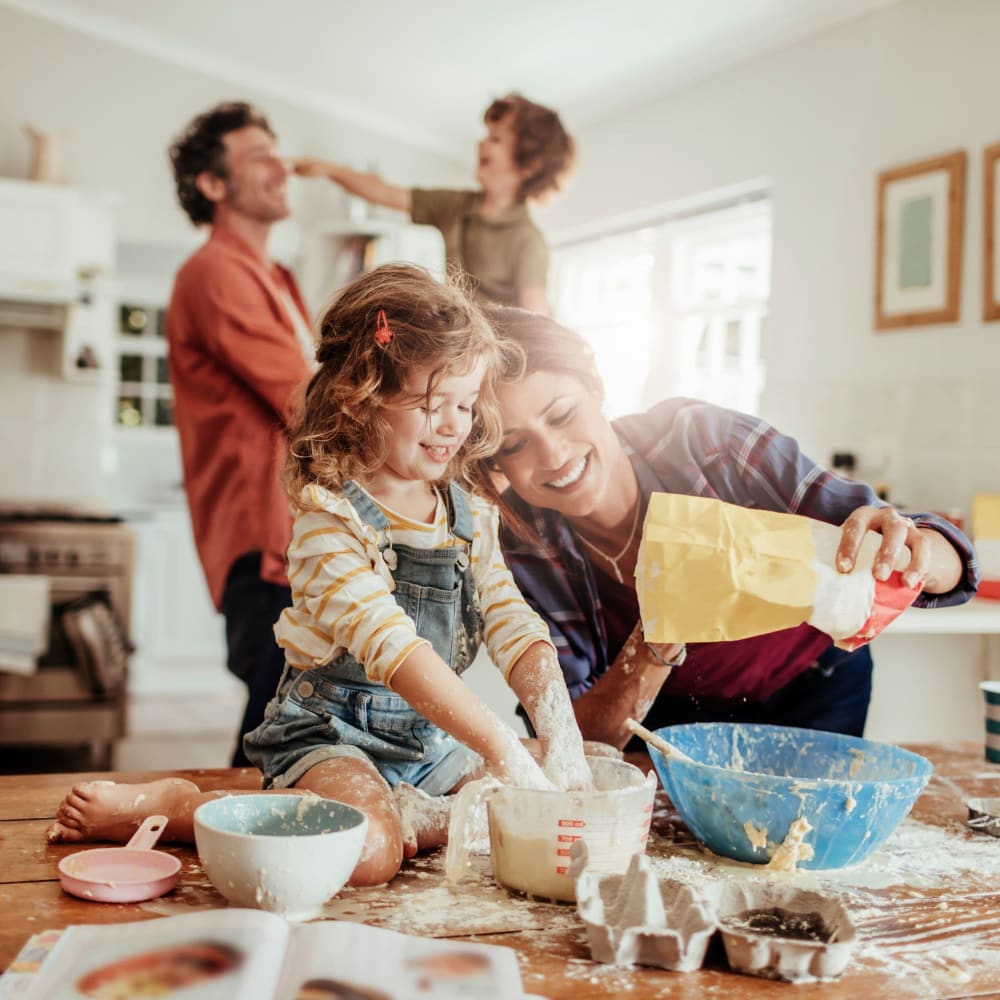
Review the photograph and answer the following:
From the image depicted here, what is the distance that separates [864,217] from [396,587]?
221 centimetres

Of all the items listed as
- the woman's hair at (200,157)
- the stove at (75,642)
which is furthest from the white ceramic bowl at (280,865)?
the stove at (75,642)

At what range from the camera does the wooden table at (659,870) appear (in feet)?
2.36

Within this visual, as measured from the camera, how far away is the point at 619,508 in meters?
1.20

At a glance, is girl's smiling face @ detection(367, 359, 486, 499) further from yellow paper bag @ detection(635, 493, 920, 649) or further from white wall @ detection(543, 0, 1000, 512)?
white wall @ detection(543, 0, 1000, 512)

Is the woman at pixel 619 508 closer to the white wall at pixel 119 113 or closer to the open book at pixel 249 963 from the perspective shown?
the open book at pixel 249 963

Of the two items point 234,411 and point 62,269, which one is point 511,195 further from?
point 62,269

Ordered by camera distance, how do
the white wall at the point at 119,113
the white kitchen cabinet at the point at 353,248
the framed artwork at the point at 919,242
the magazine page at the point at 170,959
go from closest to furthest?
A: the magazine page at the point at 170,959 → the framed artwork at the point at 919,242 → the white wall at the point at 119,113 → the white kitchen cabinet at the point at 353,248

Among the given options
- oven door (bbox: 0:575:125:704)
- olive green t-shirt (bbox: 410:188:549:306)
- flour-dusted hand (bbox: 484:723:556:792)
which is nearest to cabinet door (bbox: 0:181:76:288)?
oven door (bbox: 0:575:125:704)

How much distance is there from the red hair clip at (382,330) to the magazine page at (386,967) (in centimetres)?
51

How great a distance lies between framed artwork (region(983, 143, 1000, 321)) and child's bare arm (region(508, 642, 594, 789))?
1.83 meters

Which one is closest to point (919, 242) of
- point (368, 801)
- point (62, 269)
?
point (368, 801)

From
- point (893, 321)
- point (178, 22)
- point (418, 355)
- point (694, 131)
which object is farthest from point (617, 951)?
point (178, 22)

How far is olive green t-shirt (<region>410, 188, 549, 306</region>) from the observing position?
6.09 ft

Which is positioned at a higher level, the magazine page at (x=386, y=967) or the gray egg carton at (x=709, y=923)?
the gray egg carton at (x=709, y=923)
